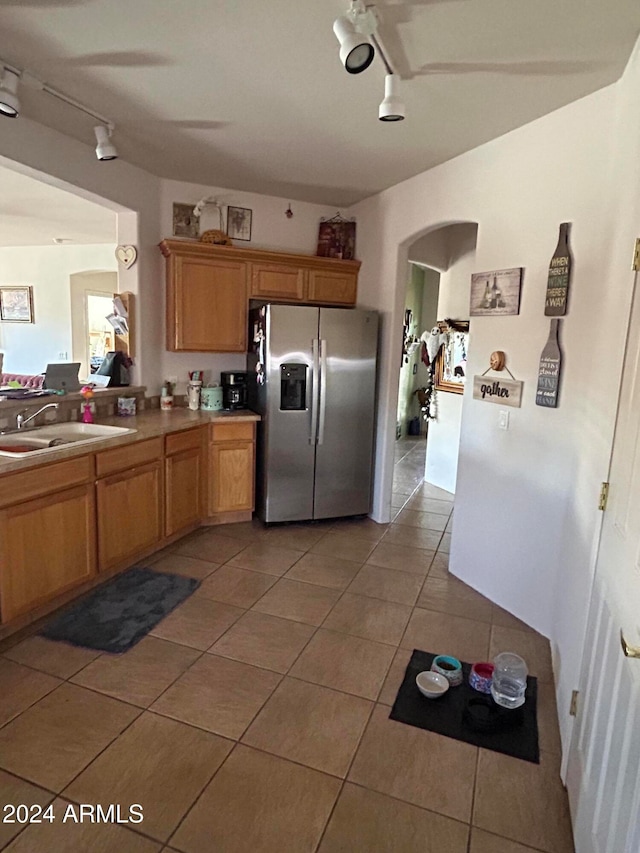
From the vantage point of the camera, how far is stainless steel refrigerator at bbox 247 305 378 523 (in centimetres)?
371

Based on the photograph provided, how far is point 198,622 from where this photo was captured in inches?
103

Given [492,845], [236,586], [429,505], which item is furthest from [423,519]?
[492,845]

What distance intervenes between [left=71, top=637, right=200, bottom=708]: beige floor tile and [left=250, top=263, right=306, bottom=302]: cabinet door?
2689mm

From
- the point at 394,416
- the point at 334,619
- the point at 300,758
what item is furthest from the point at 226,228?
the point at 300,758

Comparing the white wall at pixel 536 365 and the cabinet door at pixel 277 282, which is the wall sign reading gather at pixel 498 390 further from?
the cabinet door at pixel 277 282

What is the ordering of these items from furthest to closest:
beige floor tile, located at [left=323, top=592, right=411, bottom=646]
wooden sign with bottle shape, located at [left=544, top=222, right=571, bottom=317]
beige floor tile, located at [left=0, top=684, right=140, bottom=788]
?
beige floor tile, located at [left=323, top=592, right=411, bottom=646] < wooden sign with bottle shape, located at [left=544, top=222, right=571, bottom=317] < beige floor tile, located at [left=0, top=684, right=140, bottom=788]

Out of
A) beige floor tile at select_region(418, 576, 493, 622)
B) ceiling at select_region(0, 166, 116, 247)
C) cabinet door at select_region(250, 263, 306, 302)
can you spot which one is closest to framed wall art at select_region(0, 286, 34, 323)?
ceiling at select_region(0, 166, 116, 247)

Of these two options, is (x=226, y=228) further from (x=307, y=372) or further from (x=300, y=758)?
(x=300, y=758)

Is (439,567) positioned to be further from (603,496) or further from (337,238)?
(337,238)

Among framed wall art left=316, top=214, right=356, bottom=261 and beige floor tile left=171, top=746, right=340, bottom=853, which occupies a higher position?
framed wall art left=316, top=214, right=356, bottom=261

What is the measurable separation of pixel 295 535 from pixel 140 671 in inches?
68.4

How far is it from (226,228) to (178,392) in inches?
55.5

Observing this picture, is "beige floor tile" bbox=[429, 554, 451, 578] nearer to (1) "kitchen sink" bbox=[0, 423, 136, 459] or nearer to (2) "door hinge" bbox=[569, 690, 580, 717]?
(2) "door hinge" bbox=[569, 690, 580, 717]

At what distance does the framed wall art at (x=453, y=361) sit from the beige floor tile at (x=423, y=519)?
1.32 meters
